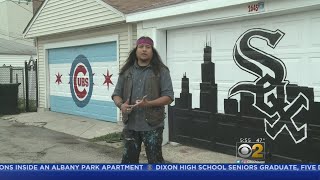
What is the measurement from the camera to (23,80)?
17828 mm

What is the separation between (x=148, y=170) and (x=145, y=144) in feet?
6.17

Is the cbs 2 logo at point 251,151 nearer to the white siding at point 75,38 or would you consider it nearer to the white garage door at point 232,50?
the white garage door at point 232,50

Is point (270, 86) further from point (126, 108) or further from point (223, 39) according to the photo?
point (126, 108)

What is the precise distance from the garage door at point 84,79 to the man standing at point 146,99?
667 centimetres

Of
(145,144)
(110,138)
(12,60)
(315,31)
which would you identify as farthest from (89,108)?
(12,60)

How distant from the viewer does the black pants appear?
4.13m

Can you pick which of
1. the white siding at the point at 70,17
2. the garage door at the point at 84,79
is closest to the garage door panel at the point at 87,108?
the garage door at the point at 84,79

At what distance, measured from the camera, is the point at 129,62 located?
4289 millimetres

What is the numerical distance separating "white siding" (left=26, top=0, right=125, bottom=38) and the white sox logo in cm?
369

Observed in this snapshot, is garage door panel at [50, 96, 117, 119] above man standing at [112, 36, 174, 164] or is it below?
below

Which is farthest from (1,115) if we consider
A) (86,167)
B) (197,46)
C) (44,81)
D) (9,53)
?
(9,53)

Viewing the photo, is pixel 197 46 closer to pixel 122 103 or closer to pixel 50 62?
pixel 122 103

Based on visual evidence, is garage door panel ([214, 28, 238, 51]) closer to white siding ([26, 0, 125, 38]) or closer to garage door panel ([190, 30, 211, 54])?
garage door panel ([190, 30, 211, 54])

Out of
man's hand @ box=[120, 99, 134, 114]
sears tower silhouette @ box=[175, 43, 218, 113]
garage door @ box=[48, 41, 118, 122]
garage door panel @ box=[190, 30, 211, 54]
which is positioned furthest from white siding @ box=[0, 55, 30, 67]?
man's hand @ box=[120, 99, 134, 114]
